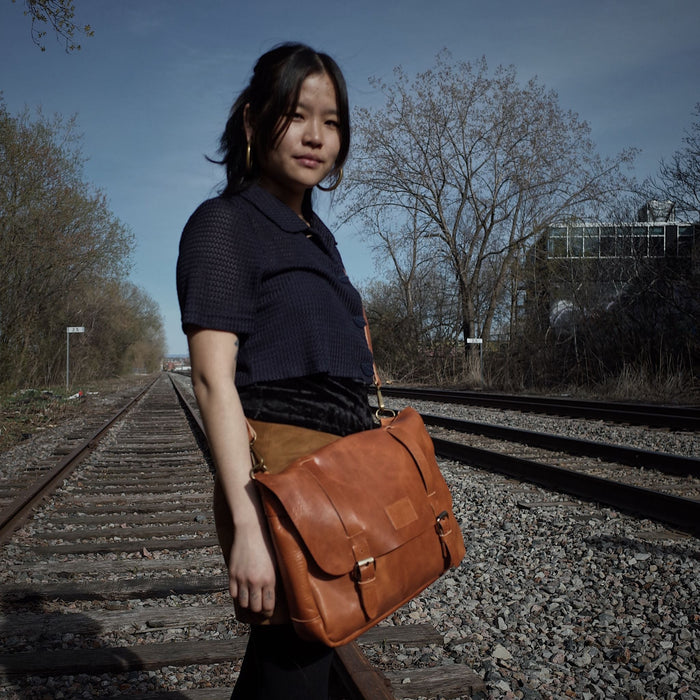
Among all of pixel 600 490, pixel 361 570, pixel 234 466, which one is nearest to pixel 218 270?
pixel 234 466

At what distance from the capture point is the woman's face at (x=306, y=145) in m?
1.37

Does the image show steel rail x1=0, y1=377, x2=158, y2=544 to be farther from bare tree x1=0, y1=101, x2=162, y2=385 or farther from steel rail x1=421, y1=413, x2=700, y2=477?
bare tree x1=0, y1=101, x2=162, y2=385

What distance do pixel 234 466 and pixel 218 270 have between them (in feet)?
→ 1.19

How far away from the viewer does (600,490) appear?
5133mm

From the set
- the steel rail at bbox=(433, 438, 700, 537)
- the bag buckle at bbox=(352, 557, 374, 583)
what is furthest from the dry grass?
the bag buckle at bbox=(352, 557, 374, 583)

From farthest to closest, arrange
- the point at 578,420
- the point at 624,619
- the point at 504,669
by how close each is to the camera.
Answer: the point at 578,420 → the point at 624,619 → the point at 504,669

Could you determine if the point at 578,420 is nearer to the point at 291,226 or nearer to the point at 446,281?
the point at 291,226

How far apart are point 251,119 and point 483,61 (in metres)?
24.2

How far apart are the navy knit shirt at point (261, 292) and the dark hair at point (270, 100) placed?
0.34ft

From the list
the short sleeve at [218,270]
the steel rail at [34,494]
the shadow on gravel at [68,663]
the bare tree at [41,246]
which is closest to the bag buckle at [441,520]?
the short sleeve at [218,270]

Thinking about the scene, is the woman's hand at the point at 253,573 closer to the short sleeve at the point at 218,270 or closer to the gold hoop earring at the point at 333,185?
the short sleeve at the point at 218,270

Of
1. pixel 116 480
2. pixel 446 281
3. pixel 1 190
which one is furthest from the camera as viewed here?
pixel 446 281

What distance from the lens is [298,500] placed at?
1106mm

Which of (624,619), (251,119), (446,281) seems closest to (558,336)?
(446,281)
